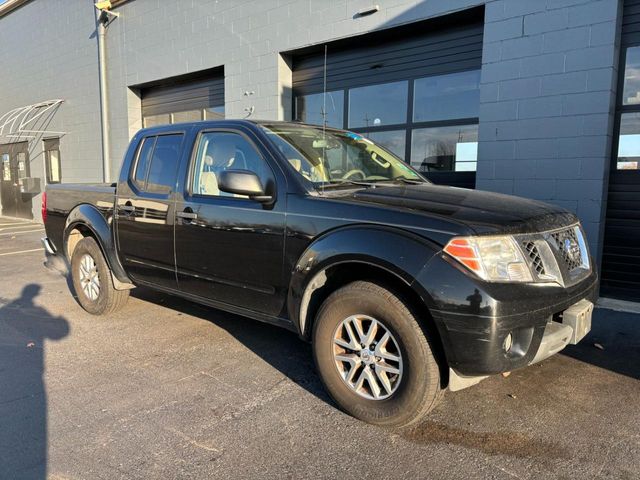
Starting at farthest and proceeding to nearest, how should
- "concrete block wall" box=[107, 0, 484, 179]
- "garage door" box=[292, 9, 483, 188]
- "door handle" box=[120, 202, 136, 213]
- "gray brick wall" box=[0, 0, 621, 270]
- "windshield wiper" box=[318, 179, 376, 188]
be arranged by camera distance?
"concrete block wall" box=[107, 0, 484, 179] → "garage door" box=[292, 9, 483, 188] → "gray brick wall" box=[0, 0, 621, 270] → "door handle" box=[120, 202, 136, 213] → "windshield wiper" box=[318, 179, 376, 188]

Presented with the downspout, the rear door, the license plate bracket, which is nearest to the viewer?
the license plate bracket

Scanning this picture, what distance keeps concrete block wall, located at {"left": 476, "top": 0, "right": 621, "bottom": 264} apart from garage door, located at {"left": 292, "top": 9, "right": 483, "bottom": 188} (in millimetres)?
622

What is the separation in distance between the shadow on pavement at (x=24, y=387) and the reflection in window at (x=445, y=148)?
18.1ft

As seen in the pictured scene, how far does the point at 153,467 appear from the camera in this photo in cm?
261

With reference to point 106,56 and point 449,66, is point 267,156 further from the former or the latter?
point 106,56

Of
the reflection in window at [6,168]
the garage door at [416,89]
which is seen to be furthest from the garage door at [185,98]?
the reflection in window at [6,168]

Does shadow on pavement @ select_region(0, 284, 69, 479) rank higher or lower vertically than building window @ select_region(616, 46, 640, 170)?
lower

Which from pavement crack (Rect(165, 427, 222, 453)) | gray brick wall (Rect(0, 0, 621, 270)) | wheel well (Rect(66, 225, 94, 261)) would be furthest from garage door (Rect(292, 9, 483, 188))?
pavement crack (Rect(165, 427, 222, 453))

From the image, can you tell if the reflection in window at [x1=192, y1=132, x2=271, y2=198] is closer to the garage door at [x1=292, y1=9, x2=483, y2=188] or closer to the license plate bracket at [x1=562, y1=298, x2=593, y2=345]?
the license plate bracket at [x1=562, y1=298, x2=593, y2=345]

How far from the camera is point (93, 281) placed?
5.26 metres

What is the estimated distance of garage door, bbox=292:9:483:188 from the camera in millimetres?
7195

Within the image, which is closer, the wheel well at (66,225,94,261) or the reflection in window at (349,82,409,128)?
the wheel well at (66,225,94,261)

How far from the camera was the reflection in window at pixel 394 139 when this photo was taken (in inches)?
313

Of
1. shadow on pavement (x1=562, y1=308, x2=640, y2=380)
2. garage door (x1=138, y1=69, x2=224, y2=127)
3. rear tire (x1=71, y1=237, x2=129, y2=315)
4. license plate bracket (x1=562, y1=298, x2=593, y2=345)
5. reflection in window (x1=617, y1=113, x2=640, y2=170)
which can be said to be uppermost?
garage door (x1=138, y1=69, x2=224, y2=127)
